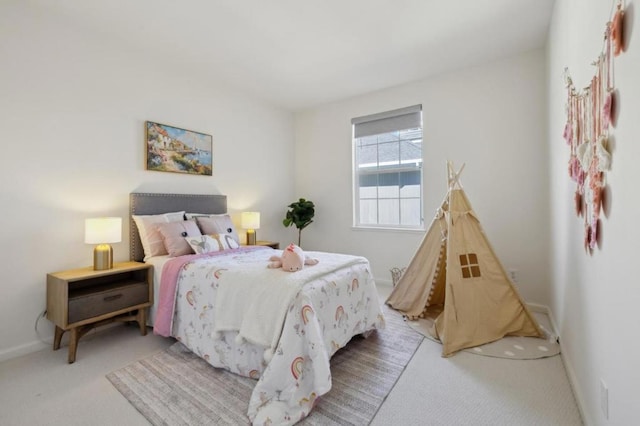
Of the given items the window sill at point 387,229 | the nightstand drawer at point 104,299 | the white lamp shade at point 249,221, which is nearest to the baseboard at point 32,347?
the nightstand drawer at point 104,299

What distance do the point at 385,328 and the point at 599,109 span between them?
2.11m

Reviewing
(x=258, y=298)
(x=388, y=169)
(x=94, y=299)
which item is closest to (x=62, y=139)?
(x=94, y=299)

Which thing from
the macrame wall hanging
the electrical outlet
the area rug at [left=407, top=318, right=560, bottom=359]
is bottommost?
the area rug at [left=407, top=318, right=560, bottom=359]

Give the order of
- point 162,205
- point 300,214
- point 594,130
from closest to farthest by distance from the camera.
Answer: point 594,130, point 162,205, point 300,214

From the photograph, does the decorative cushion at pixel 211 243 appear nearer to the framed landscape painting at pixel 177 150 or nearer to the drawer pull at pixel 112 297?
the drawer pull at pixel 112 297

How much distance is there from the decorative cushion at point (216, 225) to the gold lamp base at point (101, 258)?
2.86 feet

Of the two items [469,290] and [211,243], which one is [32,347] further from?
[469,290]

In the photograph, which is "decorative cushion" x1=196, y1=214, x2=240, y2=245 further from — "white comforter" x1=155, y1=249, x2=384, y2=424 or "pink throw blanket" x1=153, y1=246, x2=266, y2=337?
"pink throw blanket" x1=153, y1=246, x2=266, y2=337

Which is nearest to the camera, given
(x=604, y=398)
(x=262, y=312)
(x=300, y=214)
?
(x=604, y=398)

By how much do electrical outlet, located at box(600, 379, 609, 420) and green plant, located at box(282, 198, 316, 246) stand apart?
11.5 feet

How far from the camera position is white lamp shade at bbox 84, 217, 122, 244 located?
231 centimetres

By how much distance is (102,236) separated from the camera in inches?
92.1

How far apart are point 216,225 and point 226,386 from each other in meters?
1.78

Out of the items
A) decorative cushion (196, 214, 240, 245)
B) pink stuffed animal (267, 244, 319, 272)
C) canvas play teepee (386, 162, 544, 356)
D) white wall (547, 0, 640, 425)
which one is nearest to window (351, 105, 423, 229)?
canvas play teepee (386, 162, 544, 356)
